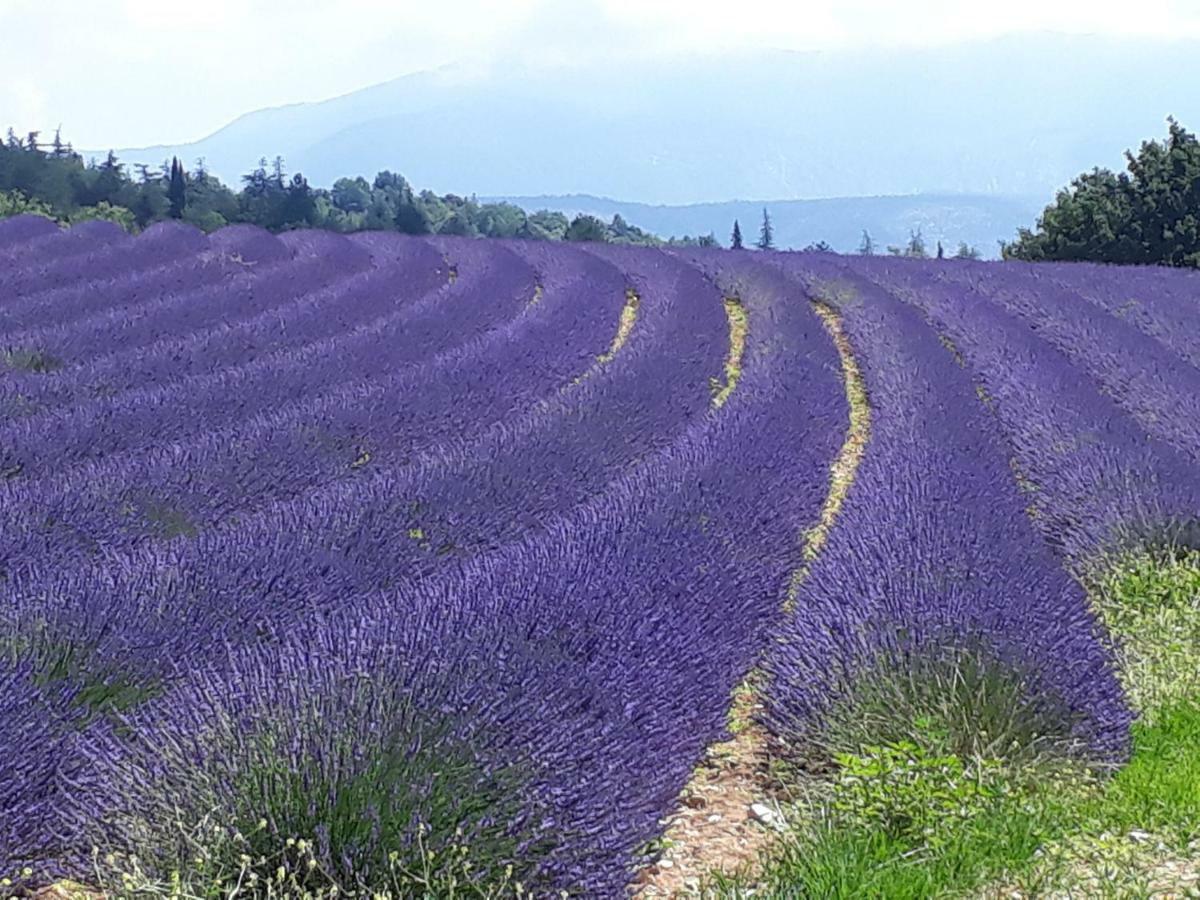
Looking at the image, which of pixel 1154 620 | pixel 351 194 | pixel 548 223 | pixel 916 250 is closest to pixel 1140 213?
pixel 1154 620

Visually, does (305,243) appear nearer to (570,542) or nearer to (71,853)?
(570,542)

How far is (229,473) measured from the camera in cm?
485

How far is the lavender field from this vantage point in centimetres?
219

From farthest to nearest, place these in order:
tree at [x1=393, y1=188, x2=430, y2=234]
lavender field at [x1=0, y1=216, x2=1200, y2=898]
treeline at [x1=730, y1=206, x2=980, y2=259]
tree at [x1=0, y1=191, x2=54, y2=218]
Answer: tree at [x1=393, y1=188, x2=430, y2=234] → tree at [x1=0, y1=191, x2=54, y2=218] → treeline at [x1=730, y1=206, x2=980, y2=259] → lavender field at [x1=0, y1=216, x2=1200, y2=898]

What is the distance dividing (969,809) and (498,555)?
1451 mm

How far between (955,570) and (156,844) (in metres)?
2.03

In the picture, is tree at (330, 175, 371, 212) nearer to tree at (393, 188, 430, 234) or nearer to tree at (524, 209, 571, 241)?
tree at (524, 209, 571, 241)

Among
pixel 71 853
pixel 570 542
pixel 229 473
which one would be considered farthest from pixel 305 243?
pixel 71 853

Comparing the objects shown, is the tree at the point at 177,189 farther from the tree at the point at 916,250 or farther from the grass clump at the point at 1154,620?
the grass clump at the point at 1154,620

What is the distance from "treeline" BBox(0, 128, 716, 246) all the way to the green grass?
77.8ft

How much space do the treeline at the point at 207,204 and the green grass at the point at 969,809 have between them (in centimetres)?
2372

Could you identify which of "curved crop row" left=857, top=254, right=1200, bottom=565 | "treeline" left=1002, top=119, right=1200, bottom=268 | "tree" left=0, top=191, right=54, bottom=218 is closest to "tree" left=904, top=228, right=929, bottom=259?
"treeline" left=1002, top=119, right=1200, bottom=268

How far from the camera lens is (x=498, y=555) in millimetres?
3523

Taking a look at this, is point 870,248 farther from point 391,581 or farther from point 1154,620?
point 391,581
